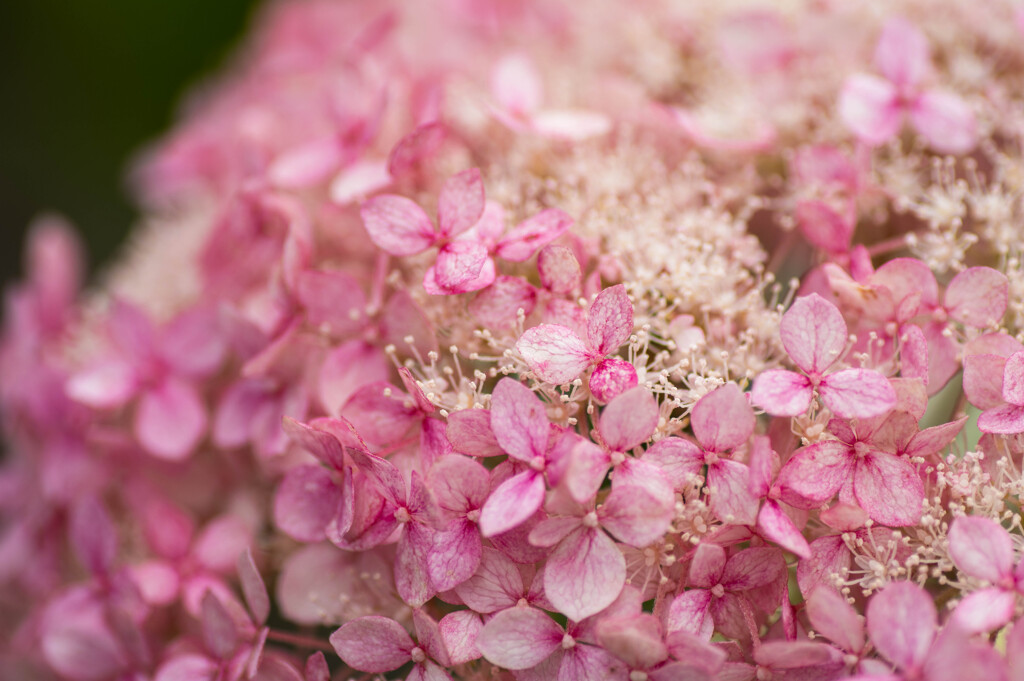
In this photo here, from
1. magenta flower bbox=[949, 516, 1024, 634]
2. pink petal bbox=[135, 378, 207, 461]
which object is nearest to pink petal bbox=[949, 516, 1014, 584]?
magenta flower bbox=[949, 516, 1024, 634]

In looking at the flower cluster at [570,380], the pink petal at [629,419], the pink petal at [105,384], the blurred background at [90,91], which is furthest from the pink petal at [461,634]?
the blurred background at [90,91]

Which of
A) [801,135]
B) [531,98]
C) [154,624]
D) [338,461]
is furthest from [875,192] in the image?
[154,624]

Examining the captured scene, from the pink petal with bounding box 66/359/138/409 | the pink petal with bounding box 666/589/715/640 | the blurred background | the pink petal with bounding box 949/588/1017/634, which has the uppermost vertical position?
the pink petal with bounding box 949/588/1017/634

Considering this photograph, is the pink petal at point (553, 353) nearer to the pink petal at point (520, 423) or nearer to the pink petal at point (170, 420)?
the pink petal at point (520, 423)

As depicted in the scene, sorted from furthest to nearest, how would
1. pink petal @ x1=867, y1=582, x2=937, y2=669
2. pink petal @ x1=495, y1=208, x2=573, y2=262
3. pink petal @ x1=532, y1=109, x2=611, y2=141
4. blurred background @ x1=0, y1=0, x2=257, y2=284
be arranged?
blurred background @ x1=0, y1=0, x2=257, y2=284, pink petal @ x1=532, y1=109, x2=611, y2=141, pink petal @ x1=495, y1=208, x2=573, y2=262, pink petal @ x1=867, y1=582, x2=937, y2=669

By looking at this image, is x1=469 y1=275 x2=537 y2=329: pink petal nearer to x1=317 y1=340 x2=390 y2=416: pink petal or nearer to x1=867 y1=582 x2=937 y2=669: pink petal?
x1=317 y1=340 x2=390 y2=416: pink petal

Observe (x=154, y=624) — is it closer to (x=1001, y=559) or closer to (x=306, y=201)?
(x=306, y=201)
